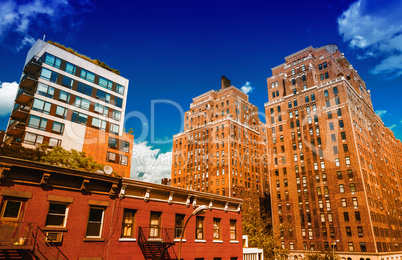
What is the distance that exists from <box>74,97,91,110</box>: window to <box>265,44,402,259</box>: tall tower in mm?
53748

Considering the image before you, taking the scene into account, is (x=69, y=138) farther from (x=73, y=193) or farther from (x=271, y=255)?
(x=271, y=255)

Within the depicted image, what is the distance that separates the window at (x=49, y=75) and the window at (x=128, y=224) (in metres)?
36.5

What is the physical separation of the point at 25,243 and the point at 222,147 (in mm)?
84673

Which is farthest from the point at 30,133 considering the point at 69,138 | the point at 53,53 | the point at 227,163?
the point at 227,163

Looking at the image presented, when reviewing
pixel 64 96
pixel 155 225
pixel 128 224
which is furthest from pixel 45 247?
pixel 64 96

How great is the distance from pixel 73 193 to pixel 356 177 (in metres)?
65.3

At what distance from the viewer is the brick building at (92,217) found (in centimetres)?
1449

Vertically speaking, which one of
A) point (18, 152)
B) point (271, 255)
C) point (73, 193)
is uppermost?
point (18, 152)

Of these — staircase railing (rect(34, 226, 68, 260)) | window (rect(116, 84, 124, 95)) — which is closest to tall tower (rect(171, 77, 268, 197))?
window (rect(116, 84, 124, 95))

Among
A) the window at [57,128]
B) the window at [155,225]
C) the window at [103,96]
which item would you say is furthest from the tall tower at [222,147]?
the window at [155,225]

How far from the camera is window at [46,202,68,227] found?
1573 centimetres

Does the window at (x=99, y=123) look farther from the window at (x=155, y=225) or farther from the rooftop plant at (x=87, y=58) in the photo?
the window at (x=155, y=225)

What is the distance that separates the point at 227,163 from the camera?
3634 inches

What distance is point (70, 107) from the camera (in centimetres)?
4775
